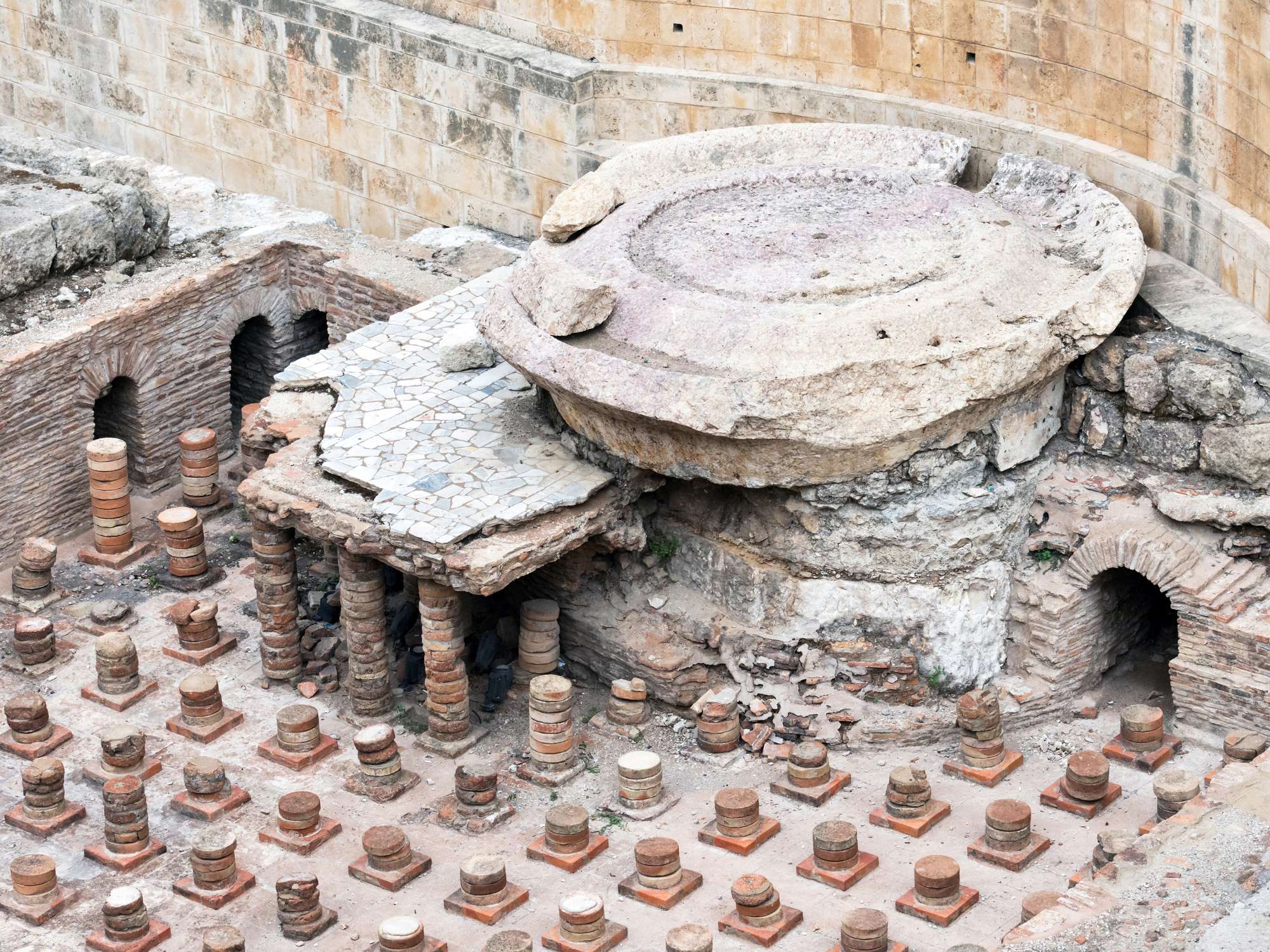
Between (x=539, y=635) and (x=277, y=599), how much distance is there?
6.23 ft

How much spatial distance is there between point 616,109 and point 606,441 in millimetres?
4974

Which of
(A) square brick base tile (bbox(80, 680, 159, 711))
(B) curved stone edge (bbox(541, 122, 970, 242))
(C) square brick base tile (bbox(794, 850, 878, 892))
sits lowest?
(A) square brick base tile (bbox(80, 680, 159, 711))

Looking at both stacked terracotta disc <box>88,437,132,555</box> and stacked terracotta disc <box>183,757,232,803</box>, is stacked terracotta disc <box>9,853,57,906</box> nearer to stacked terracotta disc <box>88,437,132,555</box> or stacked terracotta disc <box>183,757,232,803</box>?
stacked terracotta disc <box>183,757,232,803</box>

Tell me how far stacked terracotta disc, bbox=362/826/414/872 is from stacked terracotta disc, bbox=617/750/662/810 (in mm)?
1485

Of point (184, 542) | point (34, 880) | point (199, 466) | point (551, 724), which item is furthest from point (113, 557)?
point (551, 724)

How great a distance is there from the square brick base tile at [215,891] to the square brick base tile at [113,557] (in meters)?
4.37

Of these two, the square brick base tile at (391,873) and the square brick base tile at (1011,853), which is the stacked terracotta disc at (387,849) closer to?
the square brick base tile at (391,873)

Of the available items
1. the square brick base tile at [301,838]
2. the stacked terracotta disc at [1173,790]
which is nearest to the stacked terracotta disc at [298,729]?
the square brick base tile at [301,838]

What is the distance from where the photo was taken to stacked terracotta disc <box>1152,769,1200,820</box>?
1577cm

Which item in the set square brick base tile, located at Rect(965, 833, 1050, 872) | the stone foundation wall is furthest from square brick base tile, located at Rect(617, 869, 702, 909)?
the stone foundation wall

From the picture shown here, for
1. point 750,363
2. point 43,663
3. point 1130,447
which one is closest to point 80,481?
point 43,663

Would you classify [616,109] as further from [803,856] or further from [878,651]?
[803,856]

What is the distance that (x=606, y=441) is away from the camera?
16.9 m

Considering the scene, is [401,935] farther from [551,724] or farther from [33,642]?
[33,642]
